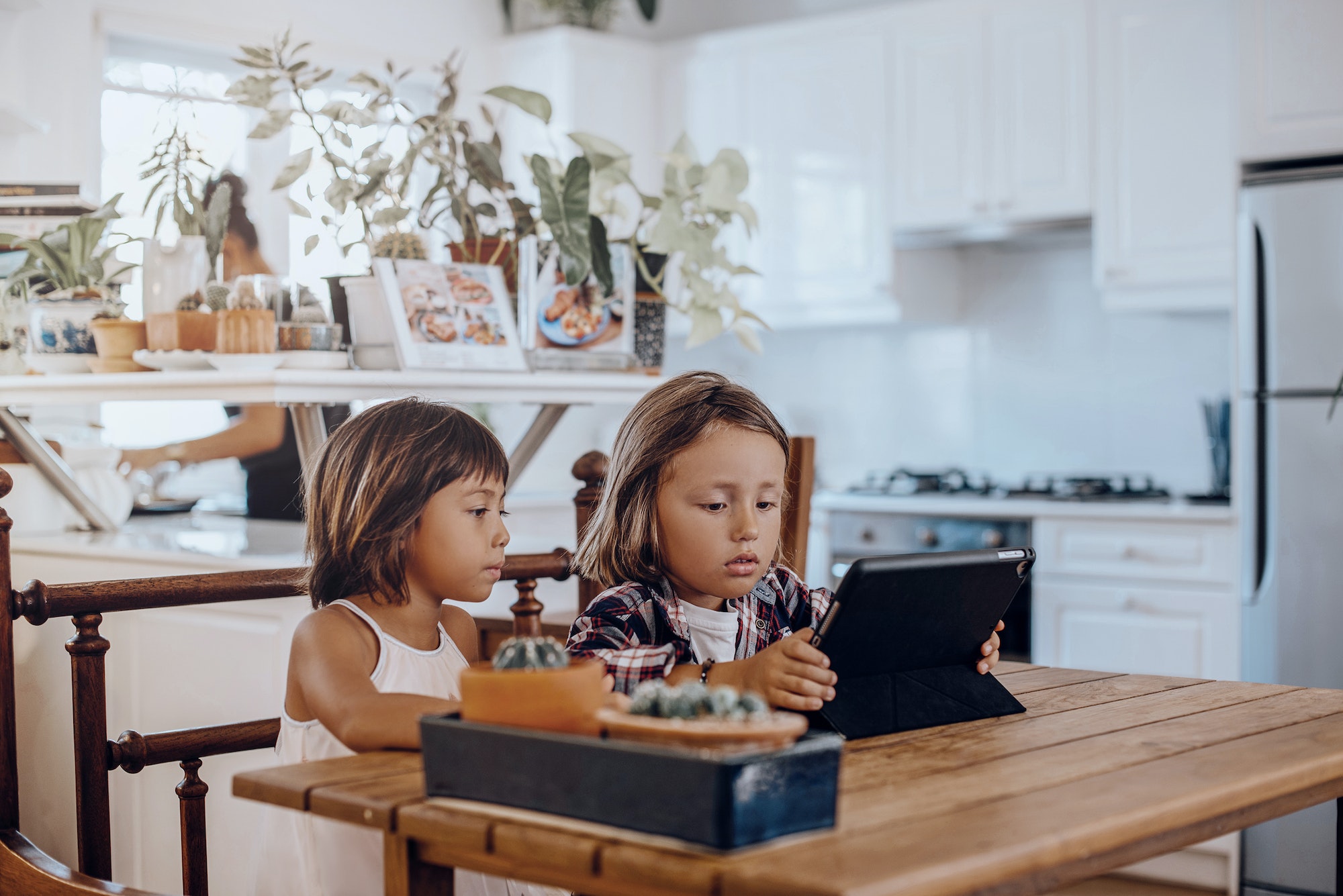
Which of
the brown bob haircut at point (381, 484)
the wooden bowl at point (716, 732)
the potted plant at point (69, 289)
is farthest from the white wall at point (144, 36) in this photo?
the wooden bowl at point (716, 732)

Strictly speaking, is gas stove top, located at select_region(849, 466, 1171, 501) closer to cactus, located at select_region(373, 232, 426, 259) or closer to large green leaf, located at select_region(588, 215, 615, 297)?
large green leaf, located at select_region(588, 215, 615, 297)

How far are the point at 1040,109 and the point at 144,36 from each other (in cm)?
261

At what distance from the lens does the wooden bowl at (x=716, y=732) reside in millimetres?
751

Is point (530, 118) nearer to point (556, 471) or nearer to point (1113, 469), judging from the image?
point (556, 471)

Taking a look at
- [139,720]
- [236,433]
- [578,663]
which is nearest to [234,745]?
[139,720]

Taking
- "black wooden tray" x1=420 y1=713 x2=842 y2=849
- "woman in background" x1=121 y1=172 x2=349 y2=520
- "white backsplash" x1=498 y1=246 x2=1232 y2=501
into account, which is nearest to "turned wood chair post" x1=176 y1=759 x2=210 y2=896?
"black wooden tray" x1=420 y1=713 x2=842 y2=849

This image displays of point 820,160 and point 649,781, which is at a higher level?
point 820,160

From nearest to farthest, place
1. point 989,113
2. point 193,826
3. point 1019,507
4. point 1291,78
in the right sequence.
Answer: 1. point 193,826
2. point 1291,78
3. point 1019,507
4. point 989,113

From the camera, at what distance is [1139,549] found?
11.3 feet

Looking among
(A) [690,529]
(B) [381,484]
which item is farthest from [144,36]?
(A) [690,529]

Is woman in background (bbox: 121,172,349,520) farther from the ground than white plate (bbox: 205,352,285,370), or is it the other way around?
white plate (bbox: 205,352,285,370)

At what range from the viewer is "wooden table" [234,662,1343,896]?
0.72 m

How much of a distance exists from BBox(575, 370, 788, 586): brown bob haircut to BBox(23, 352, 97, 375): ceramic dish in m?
0.91

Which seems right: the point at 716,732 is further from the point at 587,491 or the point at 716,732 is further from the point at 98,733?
the point at 587,491
